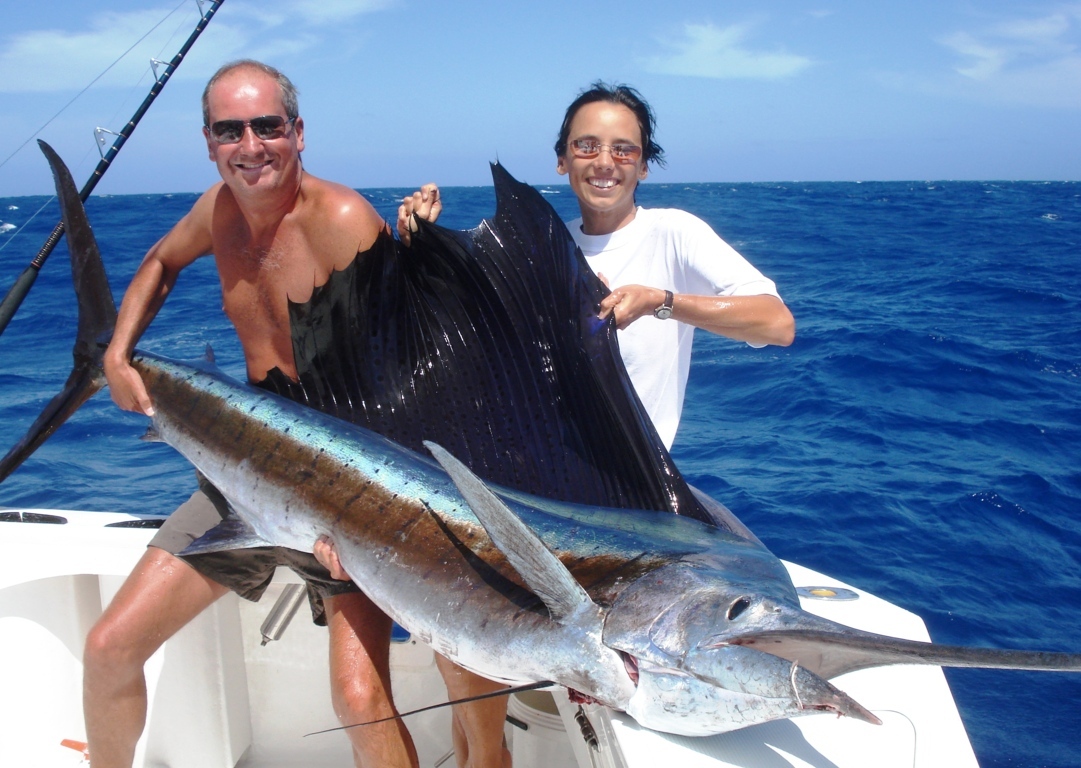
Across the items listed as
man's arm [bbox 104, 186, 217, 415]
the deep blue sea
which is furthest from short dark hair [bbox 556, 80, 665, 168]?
the deep blue sea

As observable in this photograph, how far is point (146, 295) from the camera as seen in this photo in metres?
2.08

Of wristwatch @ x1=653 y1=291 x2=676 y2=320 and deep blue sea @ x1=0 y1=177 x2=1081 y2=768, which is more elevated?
wristwatch @ x1=653 y1=291 x2=676 y2=320

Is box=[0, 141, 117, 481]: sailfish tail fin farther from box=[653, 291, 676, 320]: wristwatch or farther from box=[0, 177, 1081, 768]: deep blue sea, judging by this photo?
box=[0, 177, 1081, 768]: deep blue sea

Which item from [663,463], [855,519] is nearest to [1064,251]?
[855,519]

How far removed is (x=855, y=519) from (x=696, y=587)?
374cm

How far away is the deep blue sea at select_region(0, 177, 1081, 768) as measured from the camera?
12.2 feet

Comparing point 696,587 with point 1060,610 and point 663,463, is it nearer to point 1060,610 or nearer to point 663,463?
point 663,463

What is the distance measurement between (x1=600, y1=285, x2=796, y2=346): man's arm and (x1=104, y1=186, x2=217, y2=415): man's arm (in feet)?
3.60

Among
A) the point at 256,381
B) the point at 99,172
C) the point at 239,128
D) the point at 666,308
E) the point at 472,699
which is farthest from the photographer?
the point at 99,172

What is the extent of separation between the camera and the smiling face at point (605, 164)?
192 cm

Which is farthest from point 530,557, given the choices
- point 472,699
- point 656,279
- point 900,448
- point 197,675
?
point 900,448

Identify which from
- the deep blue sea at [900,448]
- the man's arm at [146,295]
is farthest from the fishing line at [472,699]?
the deep blue sea at [900,448]

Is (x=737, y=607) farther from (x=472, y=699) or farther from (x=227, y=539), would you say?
(x=227, y=539)

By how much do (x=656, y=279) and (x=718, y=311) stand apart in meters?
0.30
